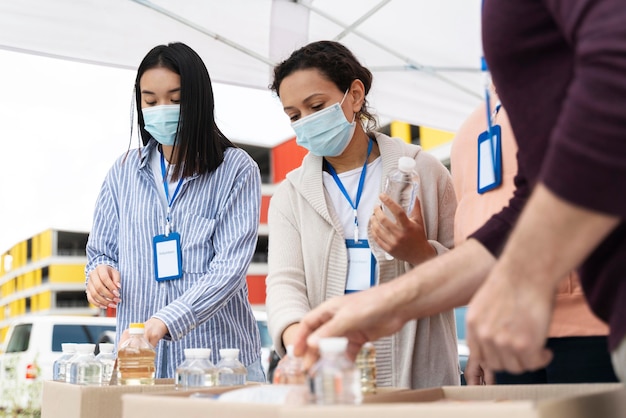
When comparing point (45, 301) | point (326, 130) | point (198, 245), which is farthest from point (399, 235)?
point (45, 301)

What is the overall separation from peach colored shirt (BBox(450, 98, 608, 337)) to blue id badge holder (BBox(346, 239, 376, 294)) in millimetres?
230

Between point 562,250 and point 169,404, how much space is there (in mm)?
496

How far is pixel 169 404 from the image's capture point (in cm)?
85

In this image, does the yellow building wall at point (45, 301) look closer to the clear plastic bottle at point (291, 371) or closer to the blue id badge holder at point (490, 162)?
the blue id badge holder at point (490, 162)

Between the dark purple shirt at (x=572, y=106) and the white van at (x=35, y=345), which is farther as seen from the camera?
the white van at (x=35, y=345)

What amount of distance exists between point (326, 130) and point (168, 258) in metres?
0.55

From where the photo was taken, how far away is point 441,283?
91 centimetres

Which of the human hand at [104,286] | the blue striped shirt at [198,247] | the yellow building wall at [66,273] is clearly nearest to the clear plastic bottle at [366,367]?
the blue striped shirt at [198,247]

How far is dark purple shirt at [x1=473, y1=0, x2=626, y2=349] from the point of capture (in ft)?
2.01

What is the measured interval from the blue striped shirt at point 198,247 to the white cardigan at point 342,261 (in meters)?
0.09

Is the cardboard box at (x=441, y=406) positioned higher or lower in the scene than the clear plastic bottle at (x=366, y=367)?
lower

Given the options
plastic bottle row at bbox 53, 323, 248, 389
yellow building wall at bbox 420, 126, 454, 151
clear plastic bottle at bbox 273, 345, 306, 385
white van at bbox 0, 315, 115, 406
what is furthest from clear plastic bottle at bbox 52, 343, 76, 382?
yellow building wall at bbox 420, 126, 454, 151

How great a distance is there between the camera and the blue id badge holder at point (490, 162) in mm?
1646

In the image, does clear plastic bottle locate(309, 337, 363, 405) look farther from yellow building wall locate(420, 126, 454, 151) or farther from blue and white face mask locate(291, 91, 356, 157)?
yellow building wall locate(420, 126, 454, 151)
